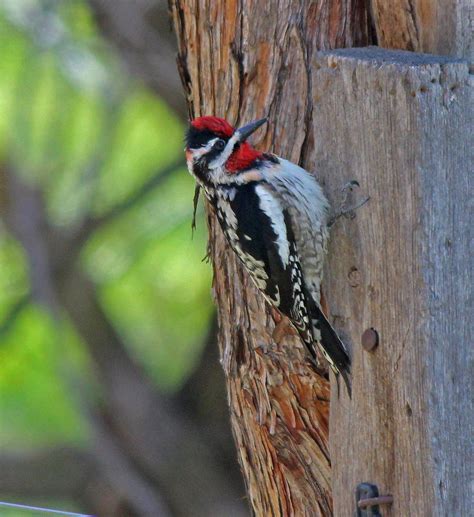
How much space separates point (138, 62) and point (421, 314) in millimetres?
4215

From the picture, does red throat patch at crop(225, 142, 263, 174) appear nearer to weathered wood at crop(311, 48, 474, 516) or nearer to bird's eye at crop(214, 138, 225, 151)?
bird's eye at crop(214, 138, 225, 151)

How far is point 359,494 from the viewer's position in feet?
10.9

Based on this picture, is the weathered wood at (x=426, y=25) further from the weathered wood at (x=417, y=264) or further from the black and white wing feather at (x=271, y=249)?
the black and white wing feather at (x=271, y=249)

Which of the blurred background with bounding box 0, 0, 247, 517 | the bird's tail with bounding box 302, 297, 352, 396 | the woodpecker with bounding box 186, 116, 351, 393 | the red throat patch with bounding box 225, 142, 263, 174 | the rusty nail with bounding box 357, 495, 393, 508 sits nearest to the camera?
the rusty nail with bounding box 357, 495, 393, 508

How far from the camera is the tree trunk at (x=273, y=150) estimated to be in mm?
3922

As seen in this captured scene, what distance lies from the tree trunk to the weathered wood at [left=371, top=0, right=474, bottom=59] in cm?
18

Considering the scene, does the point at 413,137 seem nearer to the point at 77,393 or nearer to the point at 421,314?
the point at 421,314

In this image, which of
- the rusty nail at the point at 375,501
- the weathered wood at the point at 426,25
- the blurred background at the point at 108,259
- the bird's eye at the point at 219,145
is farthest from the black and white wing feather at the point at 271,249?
the blurred background at the point at 108,259

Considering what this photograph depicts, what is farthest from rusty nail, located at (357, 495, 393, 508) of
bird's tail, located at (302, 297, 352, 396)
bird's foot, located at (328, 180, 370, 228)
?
bird's foot, located at (328, 180, 370, 228)

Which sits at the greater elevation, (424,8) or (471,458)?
(424,8)

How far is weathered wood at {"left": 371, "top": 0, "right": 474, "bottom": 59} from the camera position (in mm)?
3377

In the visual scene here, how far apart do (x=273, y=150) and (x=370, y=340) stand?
3.69ft

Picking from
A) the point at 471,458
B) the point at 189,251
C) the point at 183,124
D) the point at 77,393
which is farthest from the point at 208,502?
the point at 471,458

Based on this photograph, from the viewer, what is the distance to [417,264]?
304 centimetres
